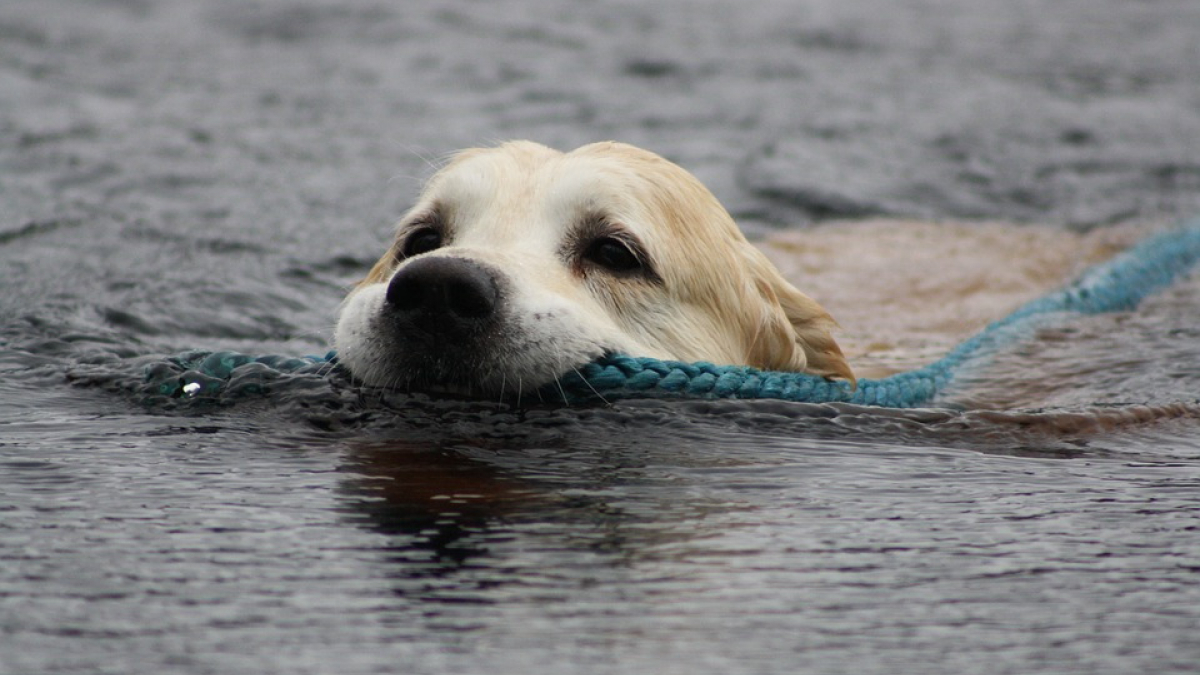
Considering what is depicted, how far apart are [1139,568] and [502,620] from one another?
1.32m

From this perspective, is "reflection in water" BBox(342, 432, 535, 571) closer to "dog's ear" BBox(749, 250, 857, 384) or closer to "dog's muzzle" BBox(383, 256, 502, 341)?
"dog's muzzle" BBox(383, 256, 502, 341)

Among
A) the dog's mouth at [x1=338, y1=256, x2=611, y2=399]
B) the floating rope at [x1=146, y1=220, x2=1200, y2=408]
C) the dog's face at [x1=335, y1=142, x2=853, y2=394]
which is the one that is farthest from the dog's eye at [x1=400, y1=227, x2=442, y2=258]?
the dog's mouth at [x1=338, y1=256, x2=611, y2=399]

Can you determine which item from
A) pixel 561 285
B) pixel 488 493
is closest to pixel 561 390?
pixel 561 285

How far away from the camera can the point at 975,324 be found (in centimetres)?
672

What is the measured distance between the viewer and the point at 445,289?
3.74 metres

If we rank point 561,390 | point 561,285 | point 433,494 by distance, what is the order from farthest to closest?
1. point 561,285
2. point 561,390
3. point 433,494

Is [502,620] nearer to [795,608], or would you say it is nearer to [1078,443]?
[795,608]

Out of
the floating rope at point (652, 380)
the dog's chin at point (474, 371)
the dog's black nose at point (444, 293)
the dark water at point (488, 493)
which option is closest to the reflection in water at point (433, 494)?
the dark water at point (488, 493)

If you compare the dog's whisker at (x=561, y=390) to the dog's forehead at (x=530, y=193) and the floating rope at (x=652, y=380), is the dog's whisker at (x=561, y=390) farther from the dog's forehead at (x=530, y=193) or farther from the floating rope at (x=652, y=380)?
the dog's forehead at (x=530, y=193)

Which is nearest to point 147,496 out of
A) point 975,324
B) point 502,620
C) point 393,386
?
point 393,386

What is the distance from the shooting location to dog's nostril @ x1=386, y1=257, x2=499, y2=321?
372cm

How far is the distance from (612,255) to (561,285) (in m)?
0.34

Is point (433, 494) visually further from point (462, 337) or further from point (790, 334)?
point (790, 334)

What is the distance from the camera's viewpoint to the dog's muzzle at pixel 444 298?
146 inches
